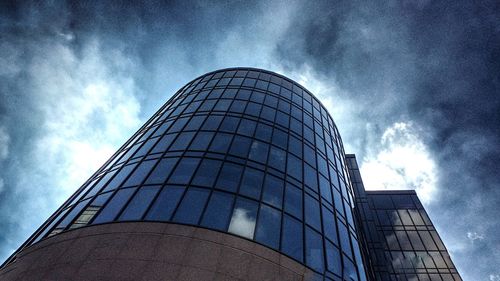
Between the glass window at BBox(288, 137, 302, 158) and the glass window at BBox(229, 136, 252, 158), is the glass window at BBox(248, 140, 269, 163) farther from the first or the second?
the glass window at BBox(288, 137, 302, 158)

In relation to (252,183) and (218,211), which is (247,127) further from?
(218,211)

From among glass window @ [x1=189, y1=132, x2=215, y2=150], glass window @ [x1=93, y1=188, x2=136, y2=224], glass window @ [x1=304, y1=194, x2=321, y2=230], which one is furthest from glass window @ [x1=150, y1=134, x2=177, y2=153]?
glass window @ [x1=304, y1=194, x2=321, y2=230]

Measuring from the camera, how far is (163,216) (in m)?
11.6

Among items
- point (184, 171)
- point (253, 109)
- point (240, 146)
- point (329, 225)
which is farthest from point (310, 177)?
point (184, 171)

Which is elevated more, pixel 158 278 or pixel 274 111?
pixel 274 111

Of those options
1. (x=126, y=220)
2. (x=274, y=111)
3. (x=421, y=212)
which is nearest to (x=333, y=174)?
(x=274, y=111)

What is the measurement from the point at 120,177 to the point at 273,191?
26.7 feet

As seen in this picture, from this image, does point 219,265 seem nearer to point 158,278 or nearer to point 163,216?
point 158,278

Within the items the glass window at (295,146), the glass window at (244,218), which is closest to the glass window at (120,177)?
the glass window at (244,218)

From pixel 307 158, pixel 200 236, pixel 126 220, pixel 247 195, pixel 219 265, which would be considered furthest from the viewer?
pixel 307 158

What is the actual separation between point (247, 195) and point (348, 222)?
295 inches

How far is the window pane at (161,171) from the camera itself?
543 inches

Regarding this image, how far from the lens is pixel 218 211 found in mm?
12094

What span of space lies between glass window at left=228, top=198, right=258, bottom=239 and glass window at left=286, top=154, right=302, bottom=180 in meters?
3.95
